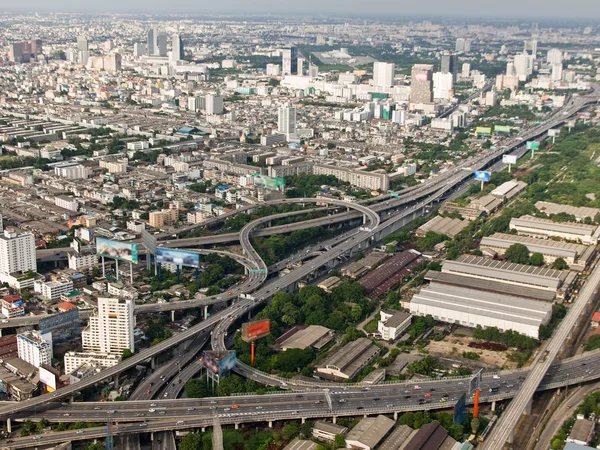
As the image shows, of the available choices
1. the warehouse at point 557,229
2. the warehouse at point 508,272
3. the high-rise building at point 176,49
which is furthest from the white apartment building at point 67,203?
the high-rise building at point 176,49

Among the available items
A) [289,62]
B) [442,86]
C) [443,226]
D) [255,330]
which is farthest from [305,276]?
[289,62]

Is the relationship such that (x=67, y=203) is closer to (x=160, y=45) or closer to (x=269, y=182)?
(x=269, y=182)

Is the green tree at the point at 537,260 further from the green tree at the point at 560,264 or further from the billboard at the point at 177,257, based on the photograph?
the billboard at the point at 177,257

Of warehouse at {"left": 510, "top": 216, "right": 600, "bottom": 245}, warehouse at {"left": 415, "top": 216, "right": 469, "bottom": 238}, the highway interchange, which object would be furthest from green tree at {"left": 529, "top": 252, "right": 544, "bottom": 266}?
the highway interchange

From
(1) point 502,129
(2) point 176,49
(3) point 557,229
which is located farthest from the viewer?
(2) point 176,49

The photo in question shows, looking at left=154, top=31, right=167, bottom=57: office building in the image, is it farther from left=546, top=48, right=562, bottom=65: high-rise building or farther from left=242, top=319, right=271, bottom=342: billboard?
left=242, top=319, right=271, bottom=342: billboard
